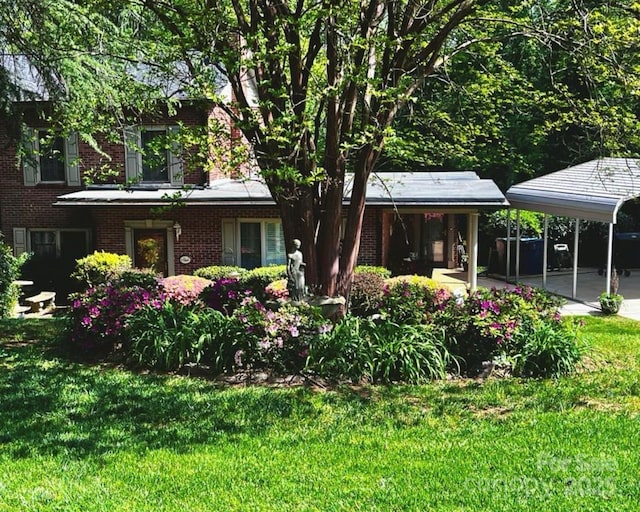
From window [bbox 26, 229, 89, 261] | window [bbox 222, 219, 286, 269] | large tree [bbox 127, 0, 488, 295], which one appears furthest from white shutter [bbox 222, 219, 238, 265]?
large tree [bbox 127, 0, 488, 295]

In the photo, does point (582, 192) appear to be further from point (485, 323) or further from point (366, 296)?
point (485, 323)

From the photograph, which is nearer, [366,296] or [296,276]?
[296,276]

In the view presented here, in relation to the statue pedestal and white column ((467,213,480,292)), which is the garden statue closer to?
the statue pedestal

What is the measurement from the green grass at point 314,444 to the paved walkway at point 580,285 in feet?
22.4

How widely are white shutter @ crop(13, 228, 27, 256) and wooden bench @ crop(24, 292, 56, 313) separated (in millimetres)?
3067

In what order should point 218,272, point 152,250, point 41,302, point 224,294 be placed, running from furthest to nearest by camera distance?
point 152,250, point 218,272, point 41,302, point 224,294

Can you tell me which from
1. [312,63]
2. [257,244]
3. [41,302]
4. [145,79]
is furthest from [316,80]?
[41,302]

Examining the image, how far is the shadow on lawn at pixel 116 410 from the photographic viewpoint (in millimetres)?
6230

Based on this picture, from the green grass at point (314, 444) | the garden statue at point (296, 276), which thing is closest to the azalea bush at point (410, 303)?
the garden statue at point (296, 276)

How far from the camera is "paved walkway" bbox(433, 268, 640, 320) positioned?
1547 centimetres

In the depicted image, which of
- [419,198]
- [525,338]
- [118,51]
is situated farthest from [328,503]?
[419,198]

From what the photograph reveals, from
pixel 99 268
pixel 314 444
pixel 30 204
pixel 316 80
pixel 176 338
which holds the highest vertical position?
pixel 316 80

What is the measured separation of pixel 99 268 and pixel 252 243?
405cm

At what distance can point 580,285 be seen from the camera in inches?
752
